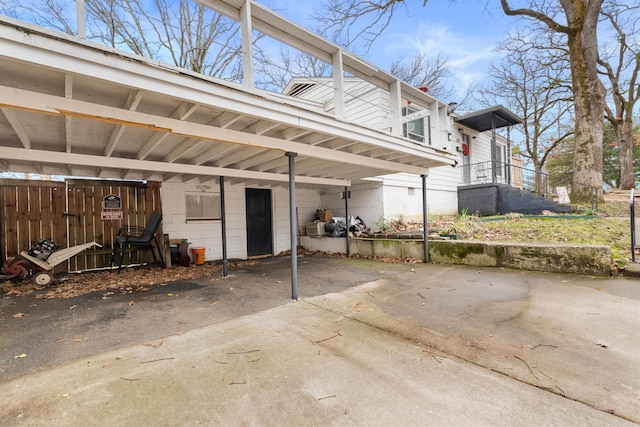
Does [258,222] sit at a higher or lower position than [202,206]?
lower

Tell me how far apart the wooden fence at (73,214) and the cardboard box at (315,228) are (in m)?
4.07

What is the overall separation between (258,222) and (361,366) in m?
6.54

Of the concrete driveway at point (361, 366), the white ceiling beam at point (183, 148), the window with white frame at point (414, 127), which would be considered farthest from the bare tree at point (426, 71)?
the concrete driveway at point (361, 366)

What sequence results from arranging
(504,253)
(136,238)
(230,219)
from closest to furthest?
(504,253) < (136,238) < (230,219)

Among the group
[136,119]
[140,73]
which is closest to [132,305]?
[136,119]

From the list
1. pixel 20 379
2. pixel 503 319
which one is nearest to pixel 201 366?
pixel 20 379

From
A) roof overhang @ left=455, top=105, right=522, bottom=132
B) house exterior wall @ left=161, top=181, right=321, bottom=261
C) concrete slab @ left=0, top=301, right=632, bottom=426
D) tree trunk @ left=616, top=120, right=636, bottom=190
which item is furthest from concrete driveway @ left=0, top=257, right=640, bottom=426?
tree trunk @ left=616, top=120, right=636, bottom=190

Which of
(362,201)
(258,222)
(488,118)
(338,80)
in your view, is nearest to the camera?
(338,80)

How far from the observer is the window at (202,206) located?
714 cm

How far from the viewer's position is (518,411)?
1.64 meters

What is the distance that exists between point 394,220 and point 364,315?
577 cm

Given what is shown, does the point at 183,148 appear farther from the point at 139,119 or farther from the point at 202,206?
the point at 202,206

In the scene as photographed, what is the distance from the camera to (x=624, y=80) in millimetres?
16266

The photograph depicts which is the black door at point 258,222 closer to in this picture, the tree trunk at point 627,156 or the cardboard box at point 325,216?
the cardboard box at point 325,216
